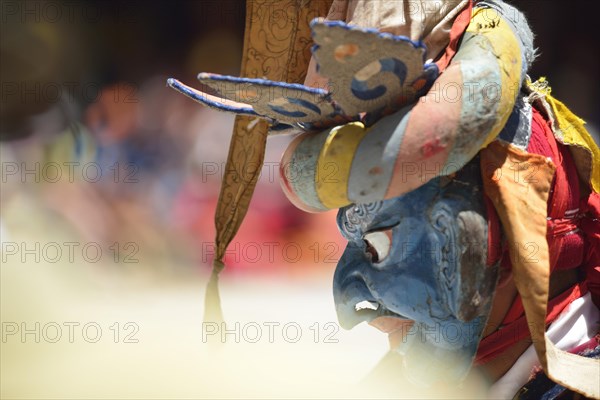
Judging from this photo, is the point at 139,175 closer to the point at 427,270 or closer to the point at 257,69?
the point at 257,69

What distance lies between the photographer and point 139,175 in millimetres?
3088

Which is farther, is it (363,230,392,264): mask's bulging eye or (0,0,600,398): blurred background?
(0,0,600,398): blurred background

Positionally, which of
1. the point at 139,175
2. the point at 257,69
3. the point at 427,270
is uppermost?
the point at 257,69

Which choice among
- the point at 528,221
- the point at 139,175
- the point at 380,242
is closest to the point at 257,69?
the point at 380,242

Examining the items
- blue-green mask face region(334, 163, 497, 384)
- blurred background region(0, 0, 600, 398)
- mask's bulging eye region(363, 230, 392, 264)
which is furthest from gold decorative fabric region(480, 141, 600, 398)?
blurred background region(0, 0, 600, 398)

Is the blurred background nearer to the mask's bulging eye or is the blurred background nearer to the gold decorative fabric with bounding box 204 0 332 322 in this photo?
the gold decorative fabric with bounding box 204 0 332 322

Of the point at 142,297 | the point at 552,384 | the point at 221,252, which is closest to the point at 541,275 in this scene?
the point at 552,384

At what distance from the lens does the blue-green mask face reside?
91 cm

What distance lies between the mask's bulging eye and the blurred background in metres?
1.22

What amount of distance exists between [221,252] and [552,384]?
1.92ft

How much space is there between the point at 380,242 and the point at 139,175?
2.27 metres

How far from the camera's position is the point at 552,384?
1086 millimetres

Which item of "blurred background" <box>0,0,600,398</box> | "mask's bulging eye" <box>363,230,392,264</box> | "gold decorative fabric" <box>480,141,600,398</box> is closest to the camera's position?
"gold decorative fabric" <box>480,141,600,398</box>

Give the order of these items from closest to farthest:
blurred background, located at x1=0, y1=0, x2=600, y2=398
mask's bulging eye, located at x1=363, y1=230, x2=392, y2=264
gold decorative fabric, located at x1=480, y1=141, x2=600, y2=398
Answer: gold decorative fabric, located at x1=480, y1=141, x2=600, y2=398 < mask's bulging eye, located at x1=363, y1=230, x2=392, y2=264 < blurred background, located at x1=0, y1=0, x2=600, y2=398
